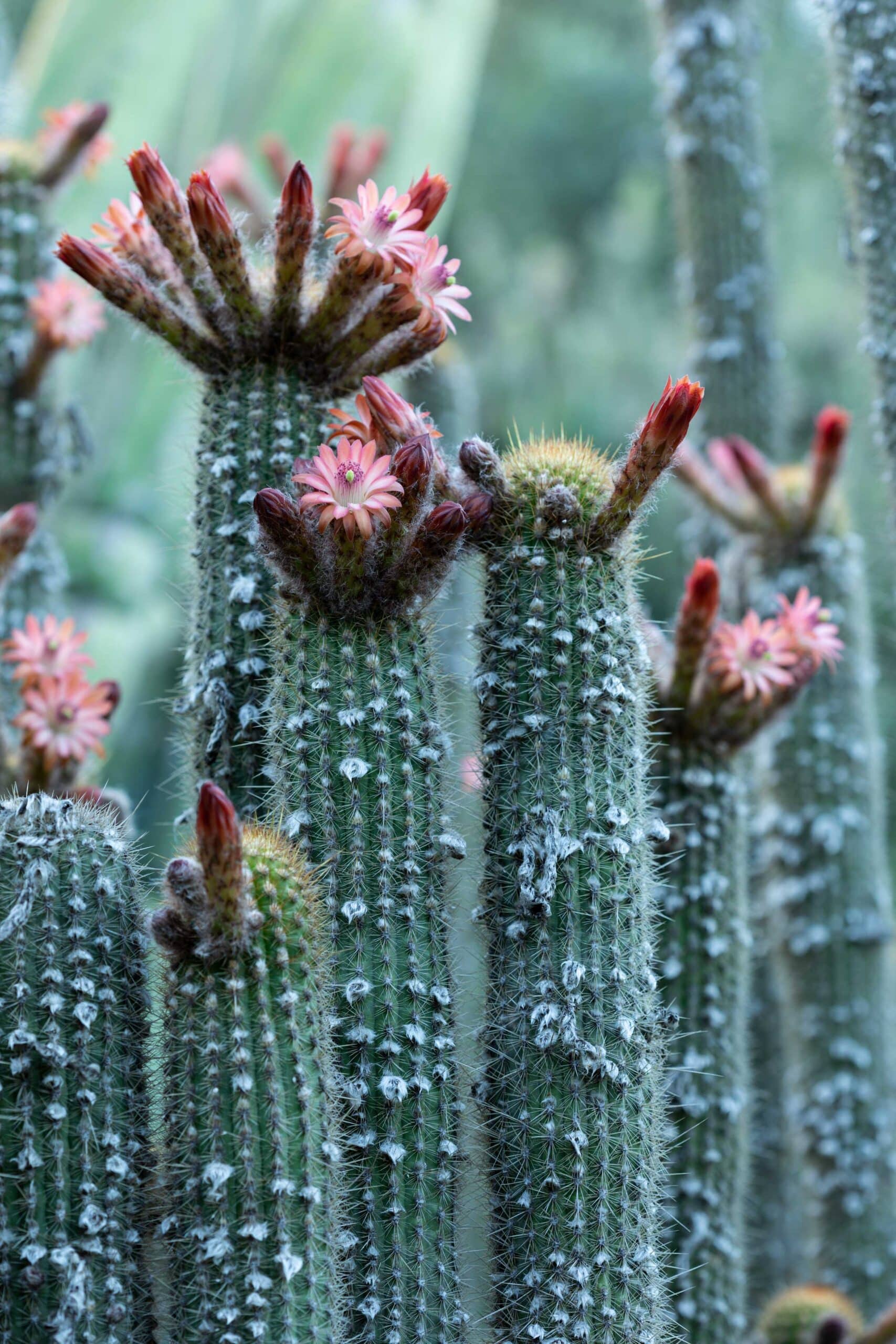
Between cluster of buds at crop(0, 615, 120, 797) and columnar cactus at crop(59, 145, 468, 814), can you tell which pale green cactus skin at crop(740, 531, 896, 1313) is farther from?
cluster of buds at crop(0, 615, 120, 797)

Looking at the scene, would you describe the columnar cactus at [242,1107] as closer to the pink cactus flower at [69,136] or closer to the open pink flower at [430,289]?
the open pink flower at [430,289]

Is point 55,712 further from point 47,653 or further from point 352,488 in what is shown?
point 352,488

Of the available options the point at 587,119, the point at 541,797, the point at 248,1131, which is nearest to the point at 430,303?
the point at 541,797

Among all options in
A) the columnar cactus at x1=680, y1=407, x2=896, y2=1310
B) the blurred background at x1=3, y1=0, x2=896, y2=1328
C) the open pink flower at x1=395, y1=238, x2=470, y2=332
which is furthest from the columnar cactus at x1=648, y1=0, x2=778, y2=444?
the open pink flower at x1=395, y1=238, x2=470, y2=332

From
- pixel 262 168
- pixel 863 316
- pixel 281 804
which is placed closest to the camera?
pixel 281 804

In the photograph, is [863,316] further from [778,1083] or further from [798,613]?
[778,1083]

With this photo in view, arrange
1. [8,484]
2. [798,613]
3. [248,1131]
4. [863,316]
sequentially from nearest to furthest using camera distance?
[248,1131] < [798,613] < [863,316] < [8,484]
